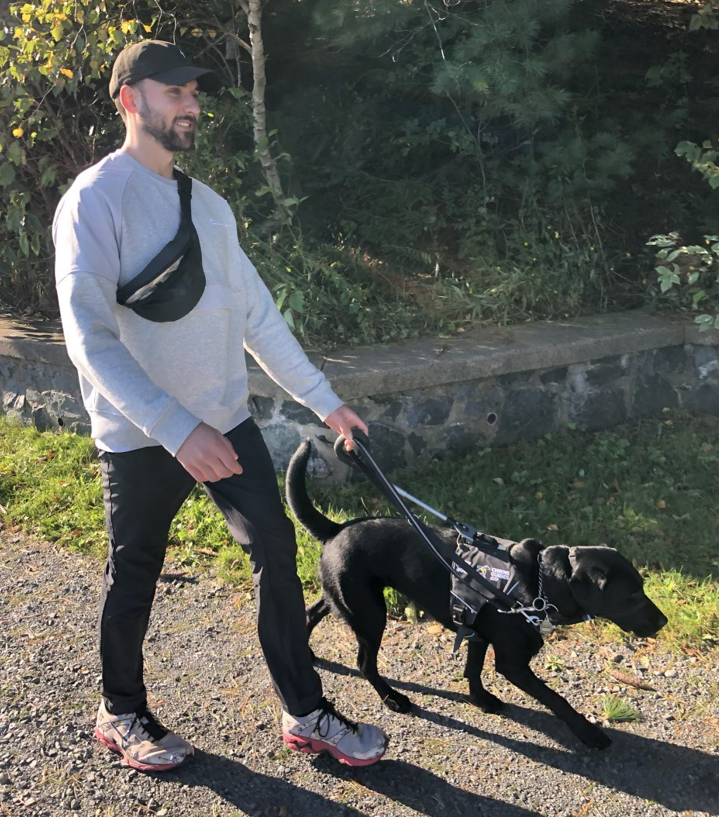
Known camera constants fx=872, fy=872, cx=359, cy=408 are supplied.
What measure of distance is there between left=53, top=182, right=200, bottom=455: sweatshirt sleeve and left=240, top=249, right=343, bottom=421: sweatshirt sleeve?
60cm

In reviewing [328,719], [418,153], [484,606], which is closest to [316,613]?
[328,719]

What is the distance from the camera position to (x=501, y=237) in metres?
6.26

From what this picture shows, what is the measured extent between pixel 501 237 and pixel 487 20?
5.08ft

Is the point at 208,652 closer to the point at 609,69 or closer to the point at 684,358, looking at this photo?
the point at 684,358

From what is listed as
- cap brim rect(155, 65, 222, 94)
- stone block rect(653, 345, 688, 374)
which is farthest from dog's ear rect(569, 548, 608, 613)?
stone block rect(653, 345, 688, 374)

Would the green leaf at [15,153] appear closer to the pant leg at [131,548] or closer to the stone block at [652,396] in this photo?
the pant leg at [131,548]

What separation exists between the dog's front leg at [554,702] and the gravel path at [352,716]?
6 centimetres

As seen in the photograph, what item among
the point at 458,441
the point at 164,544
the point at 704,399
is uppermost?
the point at 164,544

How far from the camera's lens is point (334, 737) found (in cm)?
279

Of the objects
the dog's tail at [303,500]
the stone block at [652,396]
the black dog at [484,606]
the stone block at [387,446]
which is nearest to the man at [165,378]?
the dog's tail at [303,500]

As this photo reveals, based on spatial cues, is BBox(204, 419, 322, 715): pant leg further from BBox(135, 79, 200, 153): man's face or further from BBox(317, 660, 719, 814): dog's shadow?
BBox(135, 79, 200, 153): man's face

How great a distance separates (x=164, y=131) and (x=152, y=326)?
1.86 feet

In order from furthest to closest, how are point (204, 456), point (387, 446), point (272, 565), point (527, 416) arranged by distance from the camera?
1. point (527, 416)
2. point (387, 446)
3. point (272, 565)
4. point (204, 456)

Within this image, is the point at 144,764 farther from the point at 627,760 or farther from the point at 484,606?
the point at 627,760
